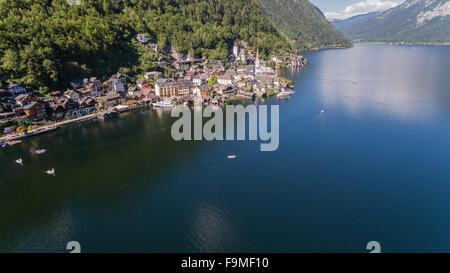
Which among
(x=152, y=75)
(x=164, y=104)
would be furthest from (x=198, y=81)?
(x=164, y=104)

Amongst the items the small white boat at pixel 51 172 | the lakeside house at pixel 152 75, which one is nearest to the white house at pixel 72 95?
the lakeside house at pixel 152 75

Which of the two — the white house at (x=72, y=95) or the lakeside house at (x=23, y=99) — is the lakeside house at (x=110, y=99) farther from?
the lakeside house at (x=23, y=99)

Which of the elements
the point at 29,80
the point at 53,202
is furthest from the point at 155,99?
the point at 53,202

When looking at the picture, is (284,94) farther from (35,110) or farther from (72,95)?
(35,110)

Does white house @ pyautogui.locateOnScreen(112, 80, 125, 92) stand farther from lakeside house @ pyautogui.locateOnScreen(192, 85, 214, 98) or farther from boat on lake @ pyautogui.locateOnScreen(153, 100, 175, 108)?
lakeside house @ pyautogui.locateOnScreen(192, 85, 214, 98)

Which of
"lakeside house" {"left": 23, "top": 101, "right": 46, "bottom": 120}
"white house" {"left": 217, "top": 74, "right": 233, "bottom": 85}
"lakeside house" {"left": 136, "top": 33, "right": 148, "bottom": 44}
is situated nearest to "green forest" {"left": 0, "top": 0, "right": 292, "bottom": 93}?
"lakeside house" {"left": 136, "top": 33, "right": 148, "bottom": 44}
